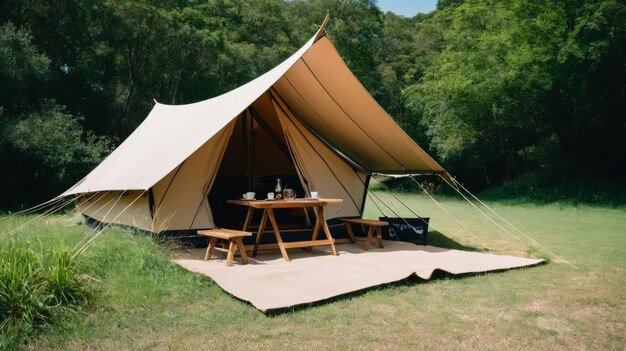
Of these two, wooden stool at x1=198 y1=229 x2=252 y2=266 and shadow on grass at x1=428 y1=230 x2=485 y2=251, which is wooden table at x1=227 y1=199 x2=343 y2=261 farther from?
shadow on grass at x1=428 y1=230 x2=485 y2=251

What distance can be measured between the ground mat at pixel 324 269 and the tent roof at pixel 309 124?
1.09 metres

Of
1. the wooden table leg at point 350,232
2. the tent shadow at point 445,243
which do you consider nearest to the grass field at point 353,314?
the tent shadow at point 445,243

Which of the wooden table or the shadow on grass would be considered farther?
the shadow on grass

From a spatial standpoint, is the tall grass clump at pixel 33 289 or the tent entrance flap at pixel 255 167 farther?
the tent entrance flap at pixel 255 167

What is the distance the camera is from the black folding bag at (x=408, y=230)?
633 cm

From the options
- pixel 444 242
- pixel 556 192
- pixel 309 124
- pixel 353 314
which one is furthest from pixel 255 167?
pixel 556 192

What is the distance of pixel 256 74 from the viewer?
701 inches

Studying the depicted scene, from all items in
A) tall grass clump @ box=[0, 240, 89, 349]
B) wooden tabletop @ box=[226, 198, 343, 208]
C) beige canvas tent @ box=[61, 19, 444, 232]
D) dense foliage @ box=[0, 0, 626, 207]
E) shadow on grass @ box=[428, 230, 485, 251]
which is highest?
dense foliage @ box=[0, 0, 626, 207]

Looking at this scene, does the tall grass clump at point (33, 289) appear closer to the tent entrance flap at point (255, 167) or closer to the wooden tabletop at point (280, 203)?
the wooden tabletop at point (280, 203)

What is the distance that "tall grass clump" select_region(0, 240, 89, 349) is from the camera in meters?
2.67

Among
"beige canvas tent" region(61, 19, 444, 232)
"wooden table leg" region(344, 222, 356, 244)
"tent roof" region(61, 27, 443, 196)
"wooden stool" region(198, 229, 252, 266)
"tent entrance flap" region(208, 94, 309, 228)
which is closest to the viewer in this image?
"wooden stool" region(198, 229, 252, 266)

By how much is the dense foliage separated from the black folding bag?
728cm

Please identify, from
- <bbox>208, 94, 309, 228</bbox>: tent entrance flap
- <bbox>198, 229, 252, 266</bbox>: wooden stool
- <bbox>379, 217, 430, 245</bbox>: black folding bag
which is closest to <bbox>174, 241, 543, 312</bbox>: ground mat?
<bbox>198, 229, 252, 266</bbox>: wooden stool

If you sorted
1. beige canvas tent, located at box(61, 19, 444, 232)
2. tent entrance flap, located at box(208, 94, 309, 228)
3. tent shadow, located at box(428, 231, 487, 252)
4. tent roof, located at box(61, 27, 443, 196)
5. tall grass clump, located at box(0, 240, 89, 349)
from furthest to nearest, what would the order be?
tent entrance flap, located at box(208, 94, 309, 228) < tent shadow, located at box(428, 231, 487, 252) < beige canvas tent, located at box(61, 19, 444, 232) < tent roof, located at box(61, 27, 443, 196) < tall grass clump, located at box(0, 240, 89, 349)
